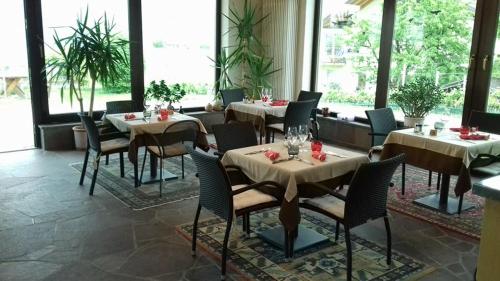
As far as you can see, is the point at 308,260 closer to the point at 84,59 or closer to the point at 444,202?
the point at 444,202

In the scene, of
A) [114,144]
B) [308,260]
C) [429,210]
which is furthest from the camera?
[114,144]

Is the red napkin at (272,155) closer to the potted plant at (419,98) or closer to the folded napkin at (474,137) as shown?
the folded napkin at (474,137)

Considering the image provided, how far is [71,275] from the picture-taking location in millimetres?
2990

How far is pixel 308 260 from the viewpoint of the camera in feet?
10.6

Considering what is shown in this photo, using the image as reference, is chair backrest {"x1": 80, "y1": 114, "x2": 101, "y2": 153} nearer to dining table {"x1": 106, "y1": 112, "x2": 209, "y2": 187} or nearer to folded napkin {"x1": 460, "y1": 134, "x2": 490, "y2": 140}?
dining table {"x1": 106, "y1": 112, "x2": 209, "y2": 187}

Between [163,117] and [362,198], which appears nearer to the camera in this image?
[362,198]

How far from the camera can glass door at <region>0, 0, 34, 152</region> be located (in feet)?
20.2

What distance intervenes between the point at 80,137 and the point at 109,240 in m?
3.30

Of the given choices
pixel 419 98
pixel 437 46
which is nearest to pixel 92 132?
pixel 419 98

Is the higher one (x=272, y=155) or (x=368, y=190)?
(x=272, y=155)

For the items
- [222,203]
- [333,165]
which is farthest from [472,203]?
[222,203]

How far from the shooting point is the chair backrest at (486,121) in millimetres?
4715

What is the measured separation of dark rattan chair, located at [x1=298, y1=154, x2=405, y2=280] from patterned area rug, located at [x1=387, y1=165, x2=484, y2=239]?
1219 mm

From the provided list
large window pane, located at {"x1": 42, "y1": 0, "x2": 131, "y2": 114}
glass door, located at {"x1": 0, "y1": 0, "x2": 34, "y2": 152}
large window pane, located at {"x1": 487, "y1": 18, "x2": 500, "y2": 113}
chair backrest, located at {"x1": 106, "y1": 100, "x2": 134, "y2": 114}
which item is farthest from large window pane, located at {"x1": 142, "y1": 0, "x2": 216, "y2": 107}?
large window pane, located at {"x1": 487, "y1": 18, "x2": 500, "y2": 113}
